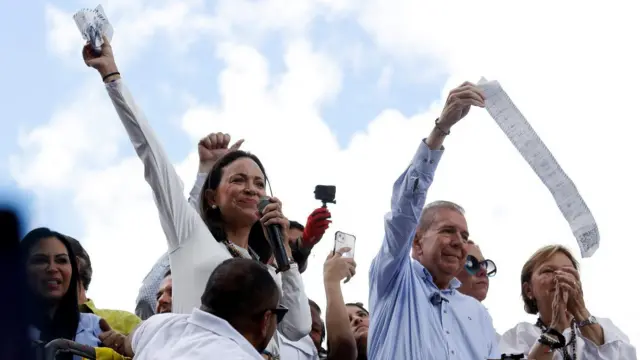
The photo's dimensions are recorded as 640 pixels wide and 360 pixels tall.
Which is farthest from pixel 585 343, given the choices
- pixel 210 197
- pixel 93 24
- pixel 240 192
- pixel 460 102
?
pixel 93 24

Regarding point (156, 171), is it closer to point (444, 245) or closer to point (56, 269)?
point (56, 269)

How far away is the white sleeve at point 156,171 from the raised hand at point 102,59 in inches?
3.7

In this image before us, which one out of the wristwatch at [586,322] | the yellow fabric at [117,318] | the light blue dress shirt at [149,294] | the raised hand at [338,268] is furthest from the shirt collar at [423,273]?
the yellow fabric at [117,318]

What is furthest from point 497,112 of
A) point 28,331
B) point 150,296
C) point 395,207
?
point 28,331

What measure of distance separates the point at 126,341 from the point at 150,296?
1.66 m

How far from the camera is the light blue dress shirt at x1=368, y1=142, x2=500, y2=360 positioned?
5758 millimetres

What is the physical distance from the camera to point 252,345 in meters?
3.93

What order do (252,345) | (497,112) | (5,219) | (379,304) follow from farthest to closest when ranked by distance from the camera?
(379,304), (497,112), (252,345), (5,219)

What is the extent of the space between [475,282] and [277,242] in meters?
2.56

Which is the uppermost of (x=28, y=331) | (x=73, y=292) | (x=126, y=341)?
(x=73, y=292)

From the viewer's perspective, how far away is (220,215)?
17.9 feet

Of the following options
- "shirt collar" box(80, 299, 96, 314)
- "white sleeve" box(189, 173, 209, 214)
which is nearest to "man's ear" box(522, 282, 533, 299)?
"white sleeve" box(189, 173, 209, 214)

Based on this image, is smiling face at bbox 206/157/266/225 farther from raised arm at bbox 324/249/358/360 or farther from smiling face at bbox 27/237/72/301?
raised arm at bbox 324/249/358/360

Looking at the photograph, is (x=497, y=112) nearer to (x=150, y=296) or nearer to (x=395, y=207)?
(x=395, y=207)
